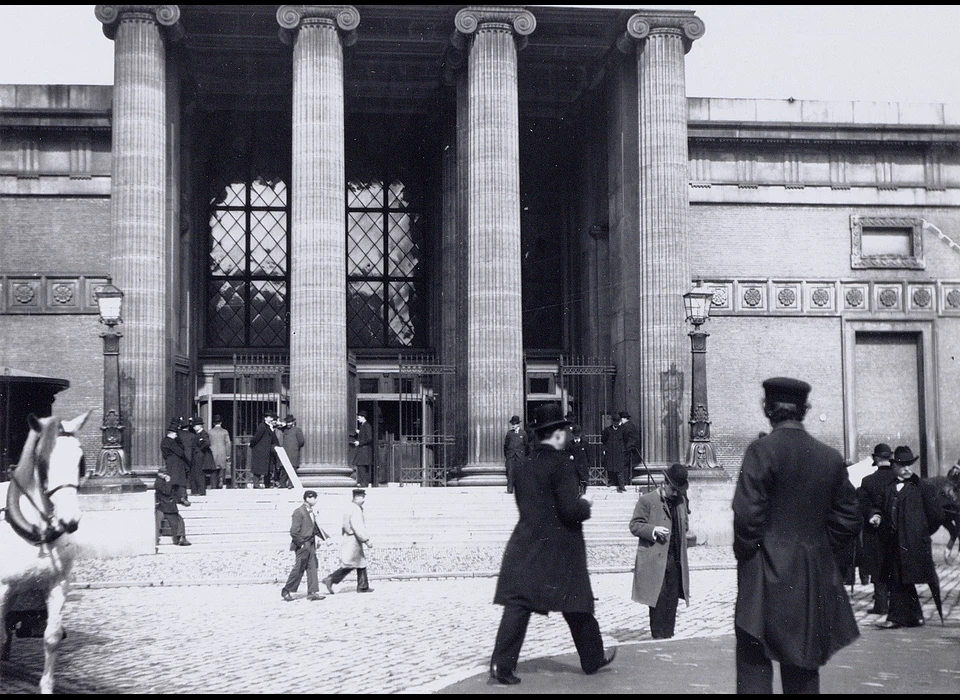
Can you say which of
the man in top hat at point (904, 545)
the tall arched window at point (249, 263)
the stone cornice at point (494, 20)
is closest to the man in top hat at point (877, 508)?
the man in top hat at point (904, 545)

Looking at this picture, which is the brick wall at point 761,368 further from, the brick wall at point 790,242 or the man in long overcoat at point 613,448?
the man in long overcoat at point 613,448

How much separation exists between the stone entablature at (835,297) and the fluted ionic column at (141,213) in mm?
14170

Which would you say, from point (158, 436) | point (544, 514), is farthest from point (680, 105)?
point (544, 514)

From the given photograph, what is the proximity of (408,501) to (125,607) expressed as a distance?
1146cm

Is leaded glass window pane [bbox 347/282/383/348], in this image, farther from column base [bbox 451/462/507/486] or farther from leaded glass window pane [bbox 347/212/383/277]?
column base [bbox 451/462/507/486]

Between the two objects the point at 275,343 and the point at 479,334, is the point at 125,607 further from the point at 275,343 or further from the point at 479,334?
the point at 275,343

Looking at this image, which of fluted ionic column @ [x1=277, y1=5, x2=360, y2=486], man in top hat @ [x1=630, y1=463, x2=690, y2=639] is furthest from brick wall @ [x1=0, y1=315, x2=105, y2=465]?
man in top hat @ [x1=630, y1=463, x2=690, y2=639]

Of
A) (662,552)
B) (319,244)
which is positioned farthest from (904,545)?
(319,244)

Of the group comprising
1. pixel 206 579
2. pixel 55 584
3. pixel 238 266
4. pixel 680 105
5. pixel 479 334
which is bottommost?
pixel 206 579

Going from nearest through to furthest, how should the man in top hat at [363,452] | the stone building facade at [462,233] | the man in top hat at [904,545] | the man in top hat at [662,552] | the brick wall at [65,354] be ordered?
the man in top hat at [662,552] < the man in top hat at [904,545] < the stone building facade at [462,233] < the man in top hat at [363,452] < the brick wall at [65,354]

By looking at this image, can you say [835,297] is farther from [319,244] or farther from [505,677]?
[505,677]

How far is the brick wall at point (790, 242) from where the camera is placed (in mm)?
34312

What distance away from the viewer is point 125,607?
51.9ft

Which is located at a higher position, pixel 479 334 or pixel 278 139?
pixel 278 139
